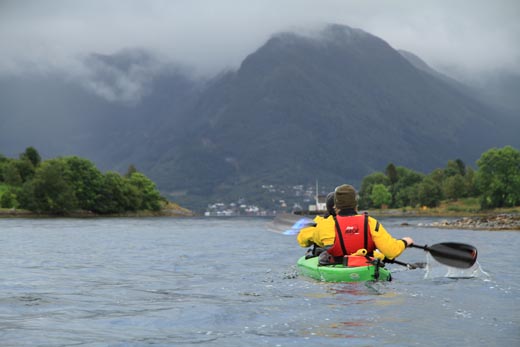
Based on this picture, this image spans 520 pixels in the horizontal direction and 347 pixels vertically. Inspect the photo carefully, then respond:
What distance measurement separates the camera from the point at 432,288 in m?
19.8

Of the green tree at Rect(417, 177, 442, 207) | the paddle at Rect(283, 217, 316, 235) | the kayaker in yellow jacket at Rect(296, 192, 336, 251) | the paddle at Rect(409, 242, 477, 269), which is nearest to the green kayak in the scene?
the kayaker in yellow jacket at Rect(296, 192, 336, 251)

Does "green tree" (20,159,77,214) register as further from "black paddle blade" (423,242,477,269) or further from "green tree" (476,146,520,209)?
"black paddle blade" (423,242,477,269)

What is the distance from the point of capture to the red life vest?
60.0 feet

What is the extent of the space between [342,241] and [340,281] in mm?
1066

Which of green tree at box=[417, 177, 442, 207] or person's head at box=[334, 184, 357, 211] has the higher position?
green tree at box=[417, 177, 442, 207]

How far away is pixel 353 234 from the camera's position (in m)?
18.5

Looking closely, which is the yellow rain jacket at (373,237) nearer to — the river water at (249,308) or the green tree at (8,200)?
the river water at (249,308)

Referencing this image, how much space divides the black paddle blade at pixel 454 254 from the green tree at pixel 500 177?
451 feet

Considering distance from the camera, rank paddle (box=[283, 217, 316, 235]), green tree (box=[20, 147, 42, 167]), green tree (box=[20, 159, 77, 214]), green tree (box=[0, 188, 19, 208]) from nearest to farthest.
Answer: paddle (box=[283, 217, 316, 235]), green tree (box=[0, 188, 19, 208]), green tree (box=[20, 159, 77, 214]), green tree (box=[20, 147, 42, 167])

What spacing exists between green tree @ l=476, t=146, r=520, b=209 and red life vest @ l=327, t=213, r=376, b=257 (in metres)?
140

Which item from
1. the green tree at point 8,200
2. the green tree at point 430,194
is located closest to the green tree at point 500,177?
the green tree at point 430,194

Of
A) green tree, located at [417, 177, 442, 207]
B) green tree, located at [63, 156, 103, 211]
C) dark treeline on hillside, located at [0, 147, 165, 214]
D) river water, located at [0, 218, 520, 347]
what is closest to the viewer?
river water, located at [0, 218, 520, 347]

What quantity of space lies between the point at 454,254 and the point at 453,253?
4cm

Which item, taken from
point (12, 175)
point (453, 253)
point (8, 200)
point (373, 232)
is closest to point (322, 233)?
point (373, 232)
